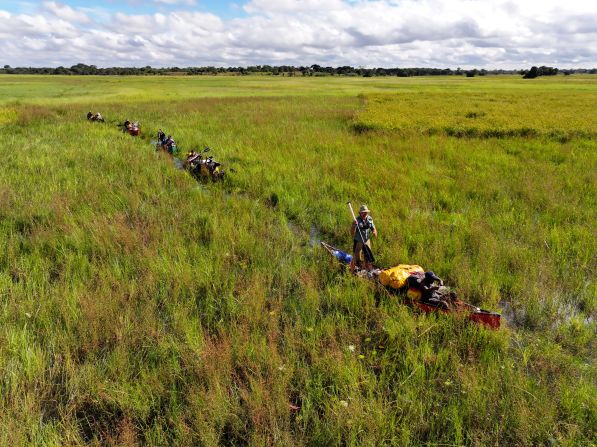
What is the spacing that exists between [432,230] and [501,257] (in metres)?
1.23

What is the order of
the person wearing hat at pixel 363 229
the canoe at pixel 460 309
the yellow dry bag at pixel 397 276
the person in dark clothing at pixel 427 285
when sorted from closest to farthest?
the canoe at pixel 460 309
the person in dark clothing at pixel 427 285
the yellow dry bag at pixel 397 276
the person wearing hat at pixel 363 229

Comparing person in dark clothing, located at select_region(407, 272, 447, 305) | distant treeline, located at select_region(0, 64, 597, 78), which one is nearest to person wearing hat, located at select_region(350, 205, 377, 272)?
person in dark clothing, located at select_region(407, 272, 447, 305)

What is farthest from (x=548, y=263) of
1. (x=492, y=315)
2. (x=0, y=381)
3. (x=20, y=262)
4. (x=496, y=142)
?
(x=496, y=142)

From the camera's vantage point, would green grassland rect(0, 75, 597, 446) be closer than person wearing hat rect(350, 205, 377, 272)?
Yes

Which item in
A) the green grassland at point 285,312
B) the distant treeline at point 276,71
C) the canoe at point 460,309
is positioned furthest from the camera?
the distant treeline at point 276,71

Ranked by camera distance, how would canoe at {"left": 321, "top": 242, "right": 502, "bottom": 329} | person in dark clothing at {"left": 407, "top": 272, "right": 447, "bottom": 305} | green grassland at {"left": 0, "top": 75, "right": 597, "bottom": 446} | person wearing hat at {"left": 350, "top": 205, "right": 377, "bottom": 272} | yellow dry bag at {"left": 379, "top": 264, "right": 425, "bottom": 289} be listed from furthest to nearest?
person wearing hat at {"left": 350, "top": 205, "right": 377, "bottom": 272}
yellow dry bag at {"left": 379, "top": 264, "right": 425, "bottom": 289}
person in dark clothing at {"left": 407, "top": 272, "right": 447, "bottom": 305}
canoe at {"left": 321, "top": 242, "right": 502, "bottom": 329}
green grassland at {"left": 0, "top": 75, "right": 597, "bottom": 446}

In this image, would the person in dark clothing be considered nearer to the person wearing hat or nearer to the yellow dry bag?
the yellow dry bag

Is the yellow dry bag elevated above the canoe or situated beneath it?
elevated above

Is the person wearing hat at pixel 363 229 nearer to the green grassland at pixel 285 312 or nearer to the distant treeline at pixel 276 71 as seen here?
the green grassland at pixel 285 312

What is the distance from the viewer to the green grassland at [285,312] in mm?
2859

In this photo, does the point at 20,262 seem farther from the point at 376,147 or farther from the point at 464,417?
the point at 376,147

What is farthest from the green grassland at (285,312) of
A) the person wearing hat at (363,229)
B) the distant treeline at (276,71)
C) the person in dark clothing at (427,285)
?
the distant treeline at (276,71)

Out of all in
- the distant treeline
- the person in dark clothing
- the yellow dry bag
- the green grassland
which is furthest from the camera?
the distant treeline

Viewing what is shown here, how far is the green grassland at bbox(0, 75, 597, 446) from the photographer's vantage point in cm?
286
